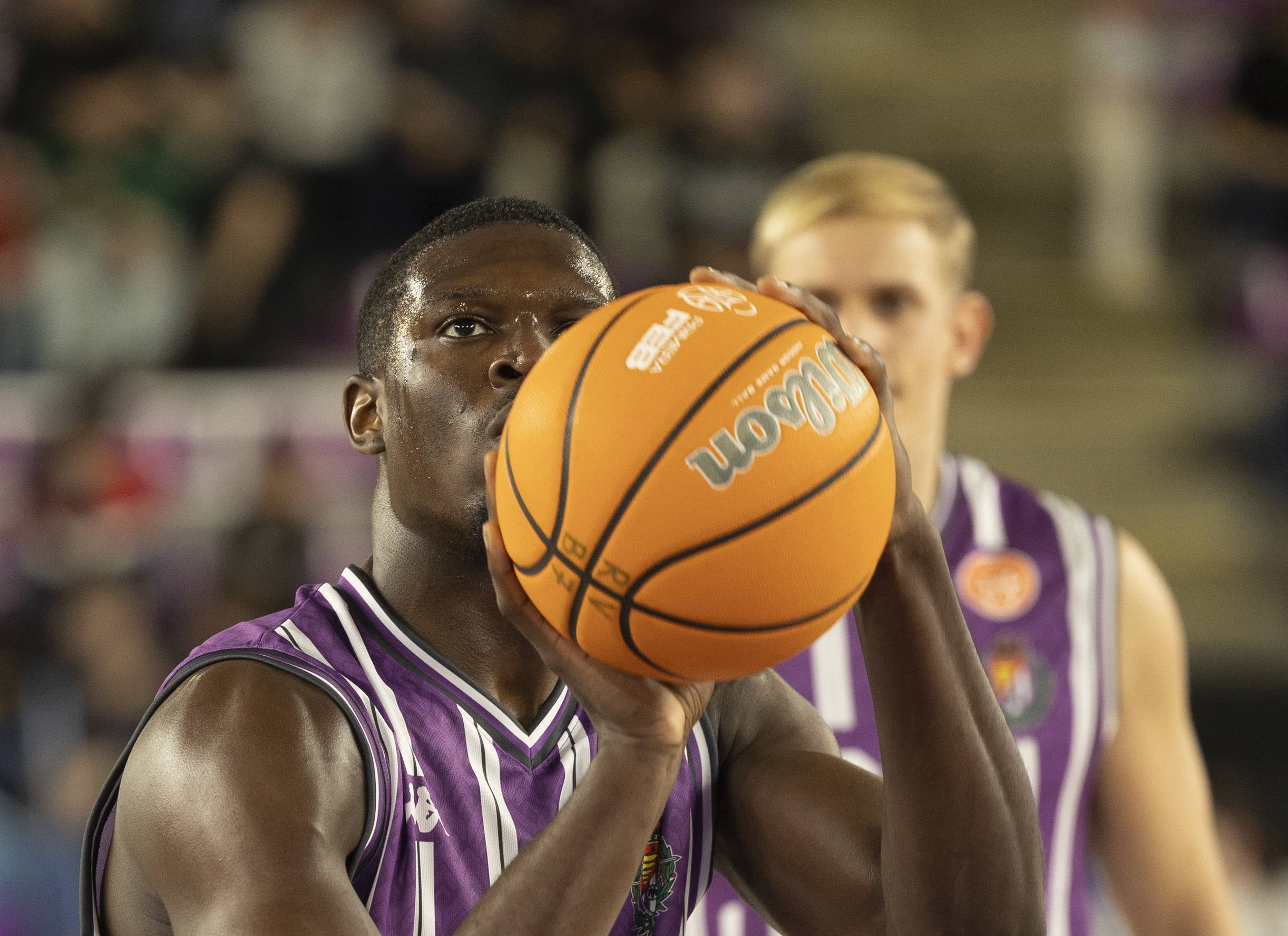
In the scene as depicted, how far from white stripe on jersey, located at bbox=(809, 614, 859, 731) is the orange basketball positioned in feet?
5.62

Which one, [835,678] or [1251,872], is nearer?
[835,678]

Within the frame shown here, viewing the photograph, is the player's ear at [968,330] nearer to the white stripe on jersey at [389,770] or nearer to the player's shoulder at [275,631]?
the player's shoulder at [275,631]

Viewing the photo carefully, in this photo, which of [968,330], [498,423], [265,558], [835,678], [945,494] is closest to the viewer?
[498,423]

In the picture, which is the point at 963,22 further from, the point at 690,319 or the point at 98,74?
the point at 690,319

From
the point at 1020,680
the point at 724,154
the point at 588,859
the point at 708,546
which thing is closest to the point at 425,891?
the point at 588,859

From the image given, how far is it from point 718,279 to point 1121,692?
207 cm

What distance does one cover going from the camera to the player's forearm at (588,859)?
213 cm

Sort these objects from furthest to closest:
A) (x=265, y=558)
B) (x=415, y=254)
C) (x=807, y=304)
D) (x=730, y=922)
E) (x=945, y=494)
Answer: (x=265, y=558) → (x=945, y=494) → (x=730, y=922) → (x=415, y=254) → (x=807, y=304)

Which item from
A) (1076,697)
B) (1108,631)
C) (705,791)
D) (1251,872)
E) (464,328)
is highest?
(464,328)

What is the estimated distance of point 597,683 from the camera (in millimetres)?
2246

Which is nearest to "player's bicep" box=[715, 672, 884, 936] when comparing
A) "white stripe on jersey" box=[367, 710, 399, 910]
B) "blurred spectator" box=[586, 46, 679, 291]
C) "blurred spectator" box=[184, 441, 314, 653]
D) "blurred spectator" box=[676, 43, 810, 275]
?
"white stripe on jersey" box=[367, 710, 399, 910]

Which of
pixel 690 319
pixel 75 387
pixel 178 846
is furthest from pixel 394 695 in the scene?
pixel 75 387

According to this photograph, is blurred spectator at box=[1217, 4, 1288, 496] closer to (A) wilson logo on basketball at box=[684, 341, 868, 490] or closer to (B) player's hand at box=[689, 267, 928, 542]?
(B) player's hand at box=[689, 267, 928, 542]

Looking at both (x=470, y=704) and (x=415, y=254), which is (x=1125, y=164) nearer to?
(x=415, y=254)
